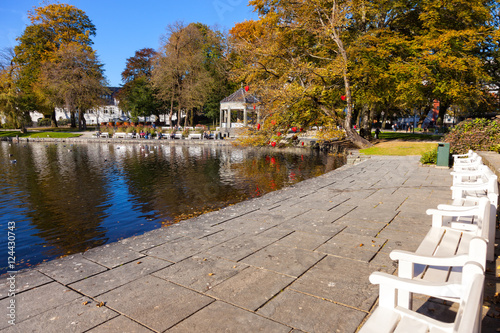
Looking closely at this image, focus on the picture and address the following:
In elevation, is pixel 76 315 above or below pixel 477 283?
below

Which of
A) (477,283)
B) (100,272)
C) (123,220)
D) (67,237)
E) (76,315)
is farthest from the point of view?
(123,220)

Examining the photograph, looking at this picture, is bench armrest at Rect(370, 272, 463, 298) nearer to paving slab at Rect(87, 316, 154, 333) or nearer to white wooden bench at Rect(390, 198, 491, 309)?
white wooden bench at Rect(390, 198, 491, 309)

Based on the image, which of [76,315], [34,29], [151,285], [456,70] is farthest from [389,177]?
[34,29]

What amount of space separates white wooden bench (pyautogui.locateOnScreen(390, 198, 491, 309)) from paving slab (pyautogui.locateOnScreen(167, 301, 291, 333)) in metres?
1.08

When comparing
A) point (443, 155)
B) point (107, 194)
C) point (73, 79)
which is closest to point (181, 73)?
point (73, 79)

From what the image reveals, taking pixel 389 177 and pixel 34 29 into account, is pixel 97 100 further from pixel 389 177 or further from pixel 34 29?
pixel 389 177

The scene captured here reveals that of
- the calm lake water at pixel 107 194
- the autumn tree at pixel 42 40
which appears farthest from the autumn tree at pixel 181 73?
the calm lake water at pixel 107 194

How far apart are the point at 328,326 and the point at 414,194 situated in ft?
19.5

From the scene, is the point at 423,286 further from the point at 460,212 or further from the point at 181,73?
the point at 181,73

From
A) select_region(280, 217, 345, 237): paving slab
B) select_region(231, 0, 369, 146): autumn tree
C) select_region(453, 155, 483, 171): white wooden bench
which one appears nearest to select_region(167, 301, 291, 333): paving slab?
select_region(280, 217, 345, 237): paving slab

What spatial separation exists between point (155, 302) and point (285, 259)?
163 cm

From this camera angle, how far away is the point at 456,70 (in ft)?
59.3

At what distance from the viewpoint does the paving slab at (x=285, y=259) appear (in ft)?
11.9

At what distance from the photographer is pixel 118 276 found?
11.6ft
